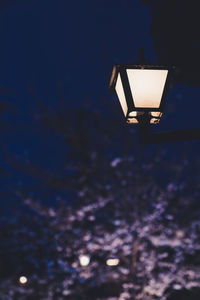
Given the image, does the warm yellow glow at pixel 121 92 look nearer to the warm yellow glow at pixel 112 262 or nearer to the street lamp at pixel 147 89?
the street lamp at pixel 147 89

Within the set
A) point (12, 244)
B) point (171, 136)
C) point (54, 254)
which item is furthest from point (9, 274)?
point (171, 136)

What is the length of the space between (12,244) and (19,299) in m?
2.39

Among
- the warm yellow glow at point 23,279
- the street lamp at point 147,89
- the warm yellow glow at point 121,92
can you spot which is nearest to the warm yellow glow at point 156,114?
the street lamp at point 147,89

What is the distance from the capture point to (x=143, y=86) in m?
2.32

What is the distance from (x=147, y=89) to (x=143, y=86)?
5cm

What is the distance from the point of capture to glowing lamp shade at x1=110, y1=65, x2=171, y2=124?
2286mm

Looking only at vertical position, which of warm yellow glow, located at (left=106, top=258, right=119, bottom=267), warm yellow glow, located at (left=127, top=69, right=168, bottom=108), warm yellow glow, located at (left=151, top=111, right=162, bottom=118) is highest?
warm yellow glow, located at (left=106, top=258, right=119, bottom=267)

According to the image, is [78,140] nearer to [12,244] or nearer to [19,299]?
[12,244]

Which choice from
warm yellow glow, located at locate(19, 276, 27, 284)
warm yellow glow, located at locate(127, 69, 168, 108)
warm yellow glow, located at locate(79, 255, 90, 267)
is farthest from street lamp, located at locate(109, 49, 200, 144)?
warm yellow glow, located at locate(19, 276, 27, 284)

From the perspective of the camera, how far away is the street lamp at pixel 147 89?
7.47 ft

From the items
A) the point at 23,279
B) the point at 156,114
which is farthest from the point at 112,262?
the point at 156,114

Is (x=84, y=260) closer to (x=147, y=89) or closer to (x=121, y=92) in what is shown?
(x=121, y=92)

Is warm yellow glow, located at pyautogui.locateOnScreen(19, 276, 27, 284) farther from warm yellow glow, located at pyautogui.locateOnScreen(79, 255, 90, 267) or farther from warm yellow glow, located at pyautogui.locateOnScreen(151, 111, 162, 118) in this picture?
warm yellow glow, located at pyautogui.locateOnScreen(151, 111, 162, 118)

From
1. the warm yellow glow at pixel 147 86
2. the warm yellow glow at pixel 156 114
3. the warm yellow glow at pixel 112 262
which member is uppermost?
the warm yellow glow at pixel 112 262
